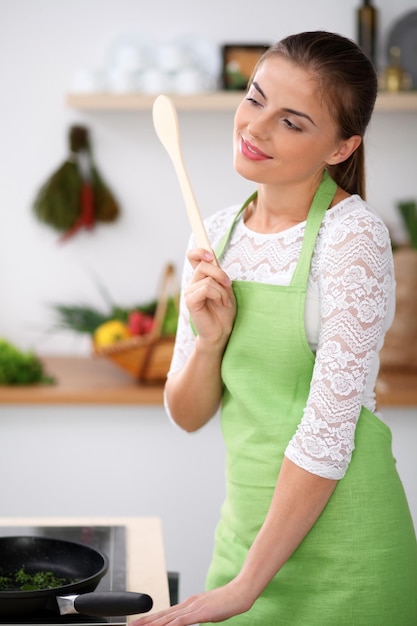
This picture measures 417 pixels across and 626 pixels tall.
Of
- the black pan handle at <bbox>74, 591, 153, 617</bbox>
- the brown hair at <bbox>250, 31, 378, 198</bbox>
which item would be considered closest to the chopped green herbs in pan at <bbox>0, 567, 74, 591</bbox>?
the black pan handle at <bbox>74, 591, 153, 617</bbox>

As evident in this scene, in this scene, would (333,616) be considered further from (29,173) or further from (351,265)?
(29,173)

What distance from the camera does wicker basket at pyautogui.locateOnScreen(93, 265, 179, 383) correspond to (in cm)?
273

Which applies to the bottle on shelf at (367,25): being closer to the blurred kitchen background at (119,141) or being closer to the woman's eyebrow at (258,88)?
the blurred kitchen background at (119,141)

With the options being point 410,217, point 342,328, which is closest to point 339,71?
point 342,328

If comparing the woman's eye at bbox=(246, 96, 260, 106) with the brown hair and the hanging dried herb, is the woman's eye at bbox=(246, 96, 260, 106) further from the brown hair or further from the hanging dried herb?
the hanging dried herb

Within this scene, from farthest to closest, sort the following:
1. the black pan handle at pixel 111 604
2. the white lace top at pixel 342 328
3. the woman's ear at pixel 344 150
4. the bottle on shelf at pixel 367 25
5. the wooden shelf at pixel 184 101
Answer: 1. the bottle on shelf at pixel 367 25
2. the wooden shelf at pixel 184 101
3. the woman's ear at pixel 344 150
4. the white lace top at pixel 342 328
5. the black pan handle at pixel 111 604

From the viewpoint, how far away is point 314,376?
1.22 meters

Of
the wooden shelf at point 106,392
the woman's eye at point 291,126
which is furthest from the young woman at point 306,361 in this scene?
the wooden shelf at point 106,392

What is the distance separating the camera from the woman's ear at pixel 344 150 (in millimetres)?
1309

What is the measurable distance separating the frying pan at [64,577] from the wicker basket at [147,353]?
54.8 inches

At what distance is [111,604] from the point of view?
43.4 inches

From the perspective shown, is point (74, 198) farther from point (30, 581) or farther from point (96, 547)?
point (30, 581)

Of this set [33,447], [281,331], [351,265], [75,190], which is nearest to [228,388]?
[281,331]

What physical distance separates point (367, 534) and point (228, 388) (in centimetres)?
26
